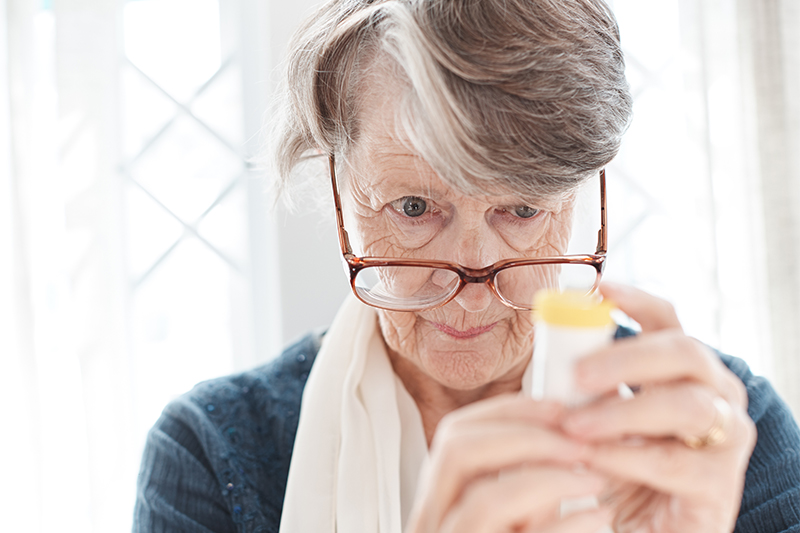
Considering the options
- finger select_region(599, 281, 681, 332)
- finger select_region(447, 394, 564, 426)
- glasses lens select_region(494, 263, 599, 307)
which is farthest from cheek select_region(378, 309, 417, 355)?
finger select_region(447, 394, 564, 426)

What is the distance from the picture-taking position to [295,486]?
1259 mm

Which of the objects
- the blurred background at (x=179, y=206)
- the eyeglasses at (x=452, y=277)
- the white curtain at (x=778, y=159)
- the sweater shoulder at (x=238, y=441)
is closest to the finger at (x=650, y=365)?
the eyeglasses at (x=452, y=277)

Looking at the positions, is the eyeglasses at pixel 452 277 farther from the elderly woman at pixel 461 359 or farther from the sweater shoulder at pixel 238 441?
the sweater shoulder at pixel 238 441

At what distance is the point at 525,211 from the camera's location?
1.12 m

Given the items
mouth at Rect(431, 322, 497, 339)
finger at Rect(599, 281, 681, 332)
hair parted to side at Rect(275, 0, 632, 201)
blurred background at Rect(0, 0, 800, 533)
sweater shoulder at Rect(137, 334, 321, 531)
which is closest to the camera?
finger at Rect(599, 281, 681, 332)

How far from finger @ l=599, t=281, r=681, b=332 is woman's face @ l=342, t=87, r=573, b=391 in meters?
0.29

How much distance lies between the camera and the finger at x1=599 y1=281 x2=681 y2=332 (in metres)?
0.76

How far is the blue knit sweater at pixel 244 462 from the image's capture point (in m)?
1.24

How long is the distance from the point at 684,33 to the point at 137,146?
215 centimetres

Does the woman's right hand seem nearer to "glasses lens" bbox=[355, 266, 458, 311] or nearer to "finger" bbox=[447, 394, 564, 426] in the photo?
"finger" bbox=[447, 394, 564, 426]

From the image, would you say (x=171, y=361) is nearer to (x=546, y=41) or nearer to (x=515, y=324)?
(x=515, y=324)

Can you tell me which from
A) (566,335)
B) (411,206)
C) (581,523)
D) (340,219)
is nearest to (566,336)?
(566,335)

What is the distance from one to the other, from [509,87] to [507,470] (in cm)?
58

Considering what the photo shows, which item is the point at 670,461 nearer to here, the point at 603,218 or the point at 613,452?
the point at 613,452
